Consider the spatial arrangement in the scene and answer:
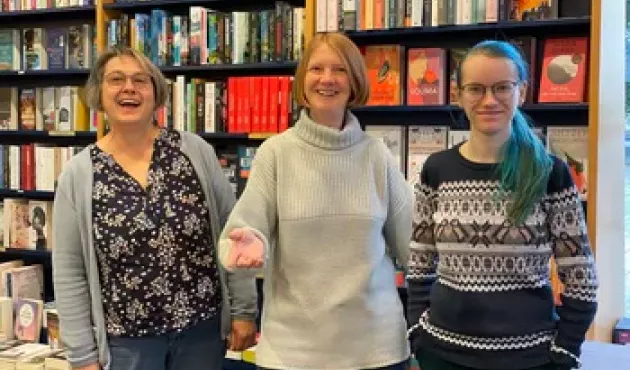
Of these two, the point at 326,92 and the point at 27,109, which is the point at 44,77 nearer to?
the point at 27,109

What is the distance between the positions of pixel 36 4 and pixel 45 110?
1.75ft

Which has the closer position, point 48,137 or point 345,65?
point 345,65

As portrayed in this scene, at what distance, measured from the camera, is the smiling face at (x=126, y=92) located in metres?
1.89

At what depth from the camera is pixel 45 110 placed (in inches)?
150

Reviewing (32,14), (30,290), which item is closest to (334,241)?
(30,290)

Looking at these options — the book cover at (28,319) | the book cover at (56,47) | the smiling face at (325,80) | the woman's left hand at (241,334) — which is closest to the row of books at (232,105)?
the book cover at (56,47)

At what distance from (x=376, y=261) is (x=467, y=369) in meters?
0.35

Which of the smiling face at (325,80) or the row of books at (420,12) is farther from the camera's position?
the row of books at (420,12)

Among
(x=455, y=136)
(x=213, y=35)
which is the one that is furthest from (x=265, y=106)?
(x=455, y=136)

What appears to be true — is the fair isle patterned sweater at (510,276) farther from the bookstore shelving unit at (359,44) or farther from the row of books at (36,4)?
the row of books at (36,4)

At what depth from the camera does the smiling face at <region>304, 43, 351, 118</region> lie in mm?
1647

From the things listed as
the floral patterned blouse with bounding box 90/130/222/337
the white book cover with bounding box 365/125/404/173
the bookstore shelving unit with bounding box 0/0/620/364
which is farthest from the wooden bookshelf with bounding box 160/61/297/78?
the floral patterned blouse with bounding box 90/130/222/337

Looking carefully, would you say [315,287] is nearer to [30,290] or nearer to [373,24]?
[373,24]

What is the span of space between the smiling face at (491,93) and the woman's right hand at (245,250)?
49 centimetres
